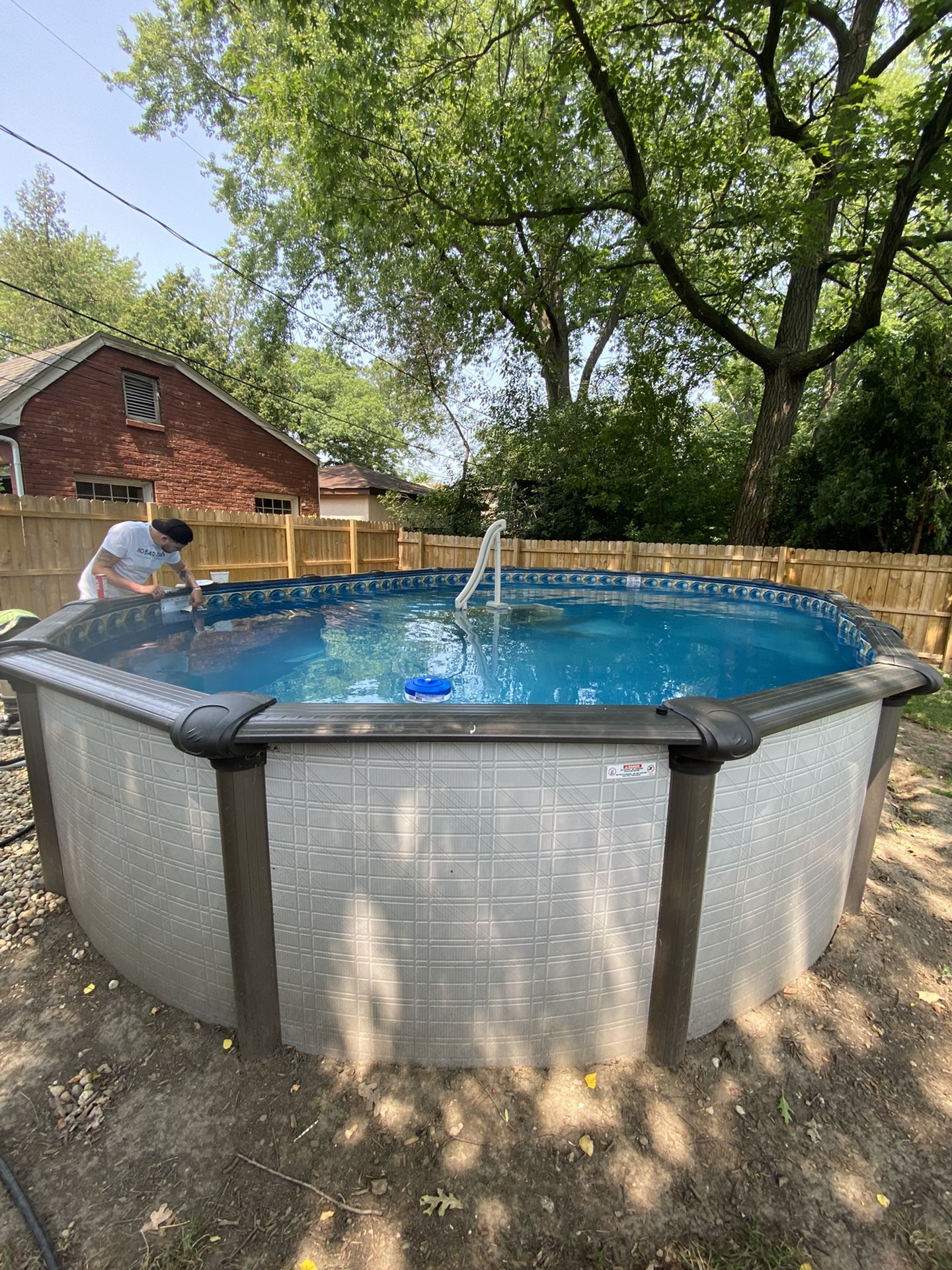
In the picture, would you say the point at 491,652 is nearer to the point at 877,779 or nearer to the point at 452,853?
the point at 877,779

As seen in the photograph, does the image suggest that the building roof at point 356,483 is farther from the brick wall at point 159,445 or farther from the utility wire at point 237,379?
the brick wall at point 159,445

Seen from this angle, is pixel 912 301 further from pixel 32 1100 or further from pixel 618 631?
pixel 32 1100

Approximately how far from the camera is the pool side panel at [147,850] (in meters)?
1.63

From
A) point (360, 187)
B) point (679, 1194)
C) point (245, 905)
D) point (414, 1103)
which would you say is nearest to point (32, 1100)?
point (245, 905)

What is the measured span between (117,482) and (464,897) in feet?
44.8

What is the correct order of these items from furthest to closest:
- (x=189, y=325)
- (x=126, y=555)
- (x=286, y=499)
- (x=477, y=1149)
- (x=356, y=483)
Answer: (x=189, y=325) < (x=356, y=483) < (x=286, y=499) < (x=126, y=555) < (x=477, y=1149)

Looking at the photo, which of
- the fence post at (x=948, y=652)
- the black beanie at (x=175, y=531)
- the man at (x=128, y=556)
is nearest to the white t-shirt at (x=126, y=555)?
the man at (x=128, y=556)

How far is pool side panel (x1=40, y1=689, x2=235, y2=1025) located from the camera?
1.63 metres

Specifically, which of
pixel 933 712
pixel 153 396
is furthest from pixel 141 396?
pixel 933 712

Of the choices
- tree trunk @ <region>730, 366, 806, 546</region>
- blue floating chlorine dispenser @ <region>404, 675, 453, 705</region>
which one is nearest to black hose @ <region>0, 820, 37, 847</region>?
blue floating chlorine dispenser @ <region>404, 675, 453, 705</region>

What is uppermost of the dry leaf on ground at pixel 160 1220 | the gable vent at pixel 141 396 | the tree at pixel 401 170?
the tree at pixel 401 170

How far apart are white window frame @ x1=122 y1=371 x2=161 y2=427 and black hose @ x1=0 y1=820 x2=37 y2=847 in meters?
11.8

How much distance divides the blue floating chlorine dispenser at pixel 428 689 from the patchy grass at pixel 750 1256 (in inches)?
91.9

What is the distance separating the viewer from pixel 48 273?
22.0 metres
